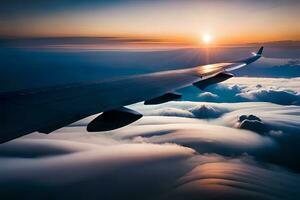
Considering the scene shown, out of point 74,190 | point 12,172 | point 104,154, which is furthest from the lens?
point 104,154

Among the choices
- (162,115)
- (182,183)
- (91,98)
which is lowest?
(162,115)

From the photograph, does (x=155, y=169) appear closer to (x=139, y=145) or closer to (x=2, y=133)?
(x=139, y=145)

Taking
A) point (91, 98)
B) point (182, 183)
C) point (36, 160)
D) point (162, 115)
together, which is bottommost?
point (162, 115)

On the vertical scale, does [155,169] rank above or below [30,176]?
above

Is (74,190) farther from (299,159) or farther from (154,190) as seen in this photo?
(299,159)

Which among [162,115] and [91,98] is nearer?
[91,98]

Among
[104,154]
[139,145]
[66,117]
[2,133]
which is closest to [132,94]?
[66,117]

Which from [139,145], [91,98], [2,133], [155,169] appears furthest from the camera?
[139,145]

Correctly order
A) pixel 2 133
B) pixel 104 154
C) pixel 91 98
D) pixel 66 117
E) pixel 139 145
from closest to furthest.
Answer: pixel 2 133, pixel 66 117, pixel 91 98, pixel 104 154, pixel 139 145

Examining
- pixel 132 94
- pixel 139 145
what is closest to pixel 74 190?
pixel 139 145
